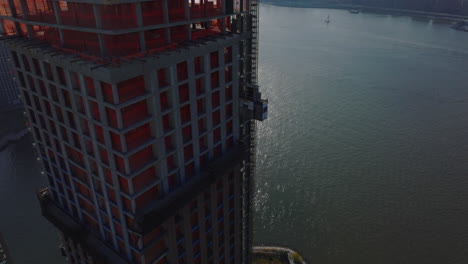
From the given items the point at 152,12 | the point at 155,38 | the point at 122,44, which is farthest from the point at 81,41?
the point at 152,12

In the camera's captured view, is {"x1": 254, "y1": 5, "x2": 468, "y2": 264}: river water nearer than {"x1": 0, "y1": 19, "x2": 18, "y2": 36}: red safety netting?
No

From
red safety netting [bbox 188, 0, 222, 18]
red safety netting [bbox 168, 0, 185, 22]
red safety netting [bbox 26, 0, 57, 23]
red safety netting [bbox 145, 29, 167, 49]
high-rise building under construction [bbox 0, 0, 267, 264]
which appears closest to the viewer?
high-rise building under construction [bbox 0, 0, 267, 264]

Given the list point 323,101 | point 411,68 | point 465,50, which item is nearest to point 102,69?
point 323,101

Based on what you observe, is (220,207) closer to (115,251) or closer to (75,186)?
(115,251)

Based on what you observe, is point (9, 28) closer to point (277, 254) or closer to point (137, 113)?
point (137, 113)

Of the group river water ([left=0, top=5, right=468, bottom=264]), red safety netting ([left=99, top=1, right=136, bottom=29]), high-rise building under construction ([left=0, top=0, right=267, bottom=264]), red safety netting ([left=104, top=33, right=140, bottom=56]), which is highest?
red safety netting ([left=99, top=1, right=136, bottom=29])

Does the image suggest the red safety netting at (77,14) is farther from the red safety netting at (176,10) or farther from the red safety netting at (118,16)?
the red safety netting at (176,10)

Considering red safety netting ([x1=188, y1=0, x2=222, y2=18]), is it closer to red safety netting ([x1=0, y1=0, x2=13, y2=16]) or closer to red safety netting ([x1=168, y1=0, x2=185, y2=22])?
red safety netting ([x1=168, y1=0, x2=185, y2=22])

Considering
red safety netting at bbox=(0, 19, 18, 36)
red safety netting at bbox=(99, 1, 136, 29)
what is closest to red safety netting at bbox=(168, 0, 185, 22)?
red safety netting at bbox=(99, 1, 136, 29)
